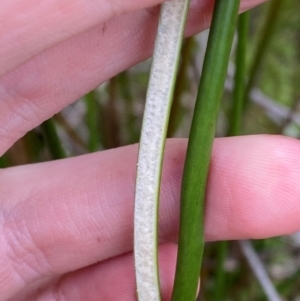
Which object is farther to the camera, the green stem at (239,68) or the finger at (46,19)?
the green stem at (239,68)

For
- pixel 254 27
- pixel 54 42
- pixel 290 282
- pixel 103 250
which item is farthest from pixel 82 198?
→ pixel 254 27

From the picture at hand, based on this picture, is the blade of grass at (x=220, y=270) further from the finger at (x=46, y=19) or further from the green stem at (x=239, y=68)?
the finger at (x=46, y=19)

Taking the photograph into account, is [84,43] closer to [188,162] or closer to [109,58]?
[109,58]

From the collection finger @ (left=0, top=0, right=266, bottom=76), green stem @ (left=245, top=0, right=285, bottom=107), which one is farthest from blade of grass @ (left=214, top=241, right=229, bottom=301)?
finger @ (left=0, top=0, right=266, bottom=76)

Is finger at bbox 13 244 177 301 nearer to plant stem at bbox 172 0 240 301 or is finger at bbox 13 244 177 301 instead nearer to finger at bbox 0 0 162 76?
→ plant stem at bbox 172 0 240 301

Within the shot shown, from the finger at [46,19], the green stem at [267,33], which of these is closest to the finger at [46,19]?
the finger at [46,19]

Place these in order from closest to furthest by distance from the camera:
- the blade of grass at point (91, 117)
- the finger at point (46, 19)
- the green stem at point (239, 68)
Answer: the finger at point (46, 19), the green stem at point (239, 68), the blade of grass at point (91, 117)

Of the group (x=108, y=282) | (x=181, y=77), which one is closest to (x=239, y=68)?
(x=181, y=77)
